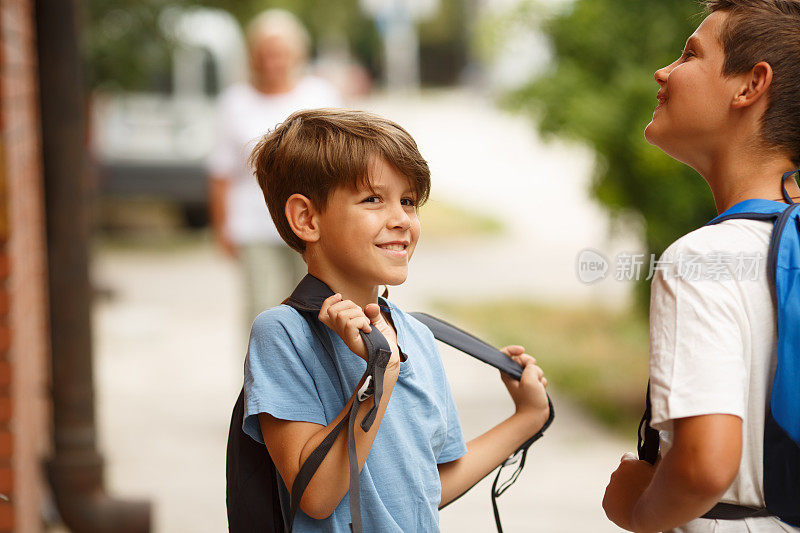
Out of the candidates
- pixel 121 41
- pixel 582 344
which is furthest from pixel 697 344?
pixel 121 41

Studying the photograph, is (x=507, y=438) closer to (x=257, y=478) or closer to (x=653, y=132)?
(x=257, y=478)

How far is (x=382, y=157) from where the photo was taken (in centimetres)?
136

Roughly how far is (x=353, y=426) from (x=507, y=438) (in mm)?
377

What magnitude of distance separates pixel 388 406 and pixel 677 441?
0.38m

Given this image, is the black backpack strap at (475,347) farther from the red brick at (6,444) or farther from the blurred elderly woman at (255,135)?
the blurred elderly woman at (255,135)

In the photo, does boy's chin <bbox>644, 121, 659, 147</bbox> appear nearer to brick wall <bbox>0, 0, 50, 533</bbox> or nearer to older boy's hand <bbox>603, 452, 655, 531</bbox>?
older boy's hand <bbox>603, 452, 655, 531</bbox>

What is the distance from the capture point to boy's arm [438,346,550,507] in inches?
59.9

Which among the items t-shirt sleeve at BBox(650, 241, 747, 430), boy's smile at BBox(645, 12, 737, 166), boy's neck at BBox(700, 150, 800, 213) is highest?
boy's smile at BBox(645, 12, 737, 166)

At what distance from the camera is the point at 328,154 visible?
4.42 ft

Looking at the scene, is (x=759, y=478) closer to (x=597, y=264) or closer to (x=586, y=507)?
(x=597, y=264)

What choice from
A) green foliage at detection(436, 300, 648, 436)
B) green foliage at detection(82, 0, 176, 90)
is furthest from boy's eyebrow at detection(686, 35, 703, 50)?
green foliage at detection(82, 0, 176, 90)

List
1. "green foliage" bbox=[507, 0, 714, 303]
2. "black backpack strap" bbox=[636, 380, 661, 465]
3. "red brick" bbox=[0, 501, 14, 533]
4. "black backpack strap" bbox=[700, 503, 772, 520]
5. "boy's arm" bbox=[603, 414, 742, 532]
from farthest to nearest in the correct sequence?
"green foliage" bbox=[507, 0, 714, 303] < "red brick" bbox=[0, 501, 14, 533] < "black backpack strap" bbox=[636, 380, 661, 465] < "black backpack strap" bbox=[700, 503, 772, 520] < "boy's arm" bbox=[603, 414, 742, 532]

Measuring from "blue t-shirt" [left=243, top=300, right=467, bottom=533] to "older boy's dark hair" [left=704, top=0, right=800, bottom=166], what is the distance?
22.7 inches

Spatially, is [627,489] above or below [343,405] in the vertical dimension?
below
